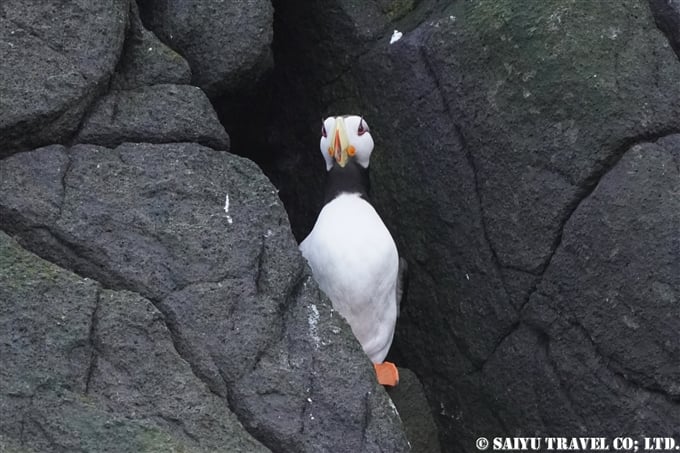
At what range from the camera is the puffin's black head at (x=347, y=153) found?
5750 mm

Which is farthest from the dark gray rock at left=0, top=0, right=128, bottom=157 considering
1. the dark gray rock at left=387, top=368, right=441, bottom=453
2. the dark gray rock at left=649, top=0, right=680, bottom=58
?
the dark gray rock at left=649, top=0, right=680, bottom=58

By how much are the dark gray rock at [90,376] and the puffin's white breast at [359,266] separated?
3.28 ft

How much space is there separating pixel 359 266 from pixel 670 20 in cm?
147

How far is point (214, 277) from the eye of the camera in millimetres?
4875

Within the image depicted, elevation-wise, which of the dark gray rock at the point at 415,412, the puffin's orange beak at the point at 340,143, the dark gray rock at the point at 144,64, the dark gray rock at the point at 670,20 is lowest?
the dark gray rock at the point at 415,412

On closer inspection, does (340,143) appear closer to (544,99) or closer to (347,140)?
(347,140)

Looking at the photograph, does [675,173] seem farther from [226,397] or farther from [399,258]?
[226,397]

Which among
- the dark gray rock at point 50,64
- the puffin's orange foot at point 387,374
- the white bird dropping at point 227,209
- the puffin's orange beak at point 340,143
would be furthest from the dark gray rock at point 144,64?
the puffin's orange foot at point 387,374

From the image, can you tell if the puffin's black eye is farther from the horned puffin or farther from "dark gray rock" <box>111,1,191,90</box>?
"dark gray rock" <box>111,1,191,90</box>

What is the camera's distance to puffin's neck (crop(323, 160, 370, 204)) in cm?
580

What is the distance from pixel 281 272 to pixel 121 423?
0.83m

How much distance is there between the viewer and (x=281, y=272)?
5000 mm

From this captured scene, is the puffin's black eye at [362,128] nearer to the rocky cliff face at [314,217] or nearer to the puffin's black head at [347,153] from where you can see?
the puffin's black head at [347,153]

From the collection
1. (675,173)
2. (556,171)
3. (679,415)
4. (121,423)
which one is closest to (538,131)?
(556,171)
